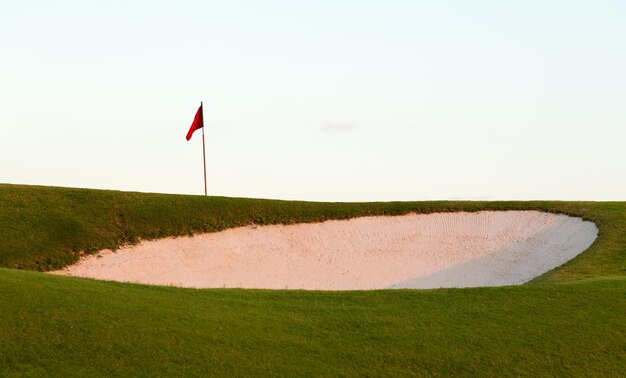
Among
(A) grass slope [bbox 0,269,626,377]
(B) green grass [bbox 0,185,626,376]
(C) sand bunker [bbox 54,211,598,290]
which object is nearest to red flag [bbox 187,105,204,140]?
(C) sand bunker [bbox 54,211,598,290]

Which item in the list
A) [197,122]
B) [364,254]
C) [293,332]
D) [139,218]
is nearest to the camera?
[293,332]

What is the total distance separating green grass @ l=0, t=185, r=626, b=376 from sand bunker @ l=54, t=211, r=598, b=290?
8.73 m

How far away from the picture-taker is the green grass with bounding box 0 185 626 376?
17.0 metres

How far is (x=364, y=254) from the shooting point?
34688mm

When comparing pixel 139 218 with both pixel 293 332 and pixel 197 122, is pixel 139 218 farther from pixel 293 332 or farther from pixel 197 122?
pixel 293 332

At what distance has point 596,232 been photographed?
123 feet

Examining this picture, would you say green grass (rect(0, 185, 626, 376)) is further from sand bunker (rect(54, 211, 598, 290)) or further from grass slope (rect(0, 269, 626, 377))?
sand bunker (rect(54, 211, 598, 290))

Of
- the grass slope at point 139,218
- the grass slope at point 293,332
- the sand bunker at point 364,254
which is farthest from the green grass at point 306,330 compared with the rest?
the sand bunker at point 364,254

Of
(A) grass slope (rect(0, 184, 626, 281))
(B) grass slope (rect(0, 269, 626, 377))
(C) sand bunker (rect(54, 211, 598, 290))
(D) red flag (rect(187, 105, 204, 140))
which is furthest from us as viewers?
(D) red flag (rect(187, 105, 204, 140))

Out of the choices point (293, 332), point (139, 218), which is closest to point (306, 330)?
point (293, 332)

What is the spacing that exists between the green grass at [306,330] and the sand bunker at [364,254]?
873cm

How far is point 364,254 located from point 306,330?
50.7ft

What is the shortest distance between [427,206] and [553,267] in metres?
6.72

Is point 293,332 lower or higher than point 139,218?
lower
